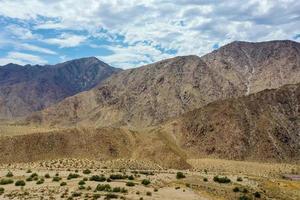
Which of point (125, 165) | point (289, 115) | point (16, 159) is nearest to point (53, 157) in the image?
point (16, 159)

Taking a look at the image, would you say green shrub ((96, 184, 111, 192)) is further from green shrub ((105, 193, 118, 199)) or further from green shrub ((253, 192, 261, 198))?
green shrub ((253, 192, 261, 198))

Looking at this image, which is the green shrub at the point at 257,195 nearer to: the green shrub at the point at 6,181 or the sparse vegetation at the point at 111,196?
the sparse vegetation at the point at 111,196

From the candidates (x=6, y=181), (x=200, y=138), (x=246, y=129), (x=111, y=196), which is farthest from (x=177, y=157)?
(x=111, y=196)

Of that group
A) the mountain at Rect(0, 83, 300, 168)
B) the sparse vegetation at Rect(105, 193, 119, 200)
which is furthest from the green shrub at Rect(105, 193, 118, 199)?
the mountain at Rect(0, 83, 300, 168)

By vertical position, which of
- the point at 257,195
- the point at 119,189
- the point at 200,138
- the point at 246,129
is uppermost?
the point at 246,129

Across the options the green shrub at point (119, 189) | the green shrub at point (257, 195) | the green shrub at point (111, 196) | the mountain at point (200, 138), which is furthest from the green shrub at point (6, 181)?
the mountain at point (200, 138)

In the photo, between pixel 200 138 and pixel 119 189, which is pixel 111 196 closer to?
pixel 119 189

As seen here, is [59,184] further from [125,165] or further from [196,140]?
[196,140]

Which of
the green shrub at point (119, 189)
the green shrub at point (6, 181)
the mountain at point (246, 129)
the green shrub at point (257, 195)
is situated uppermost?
the mountain at point (246, 129)
